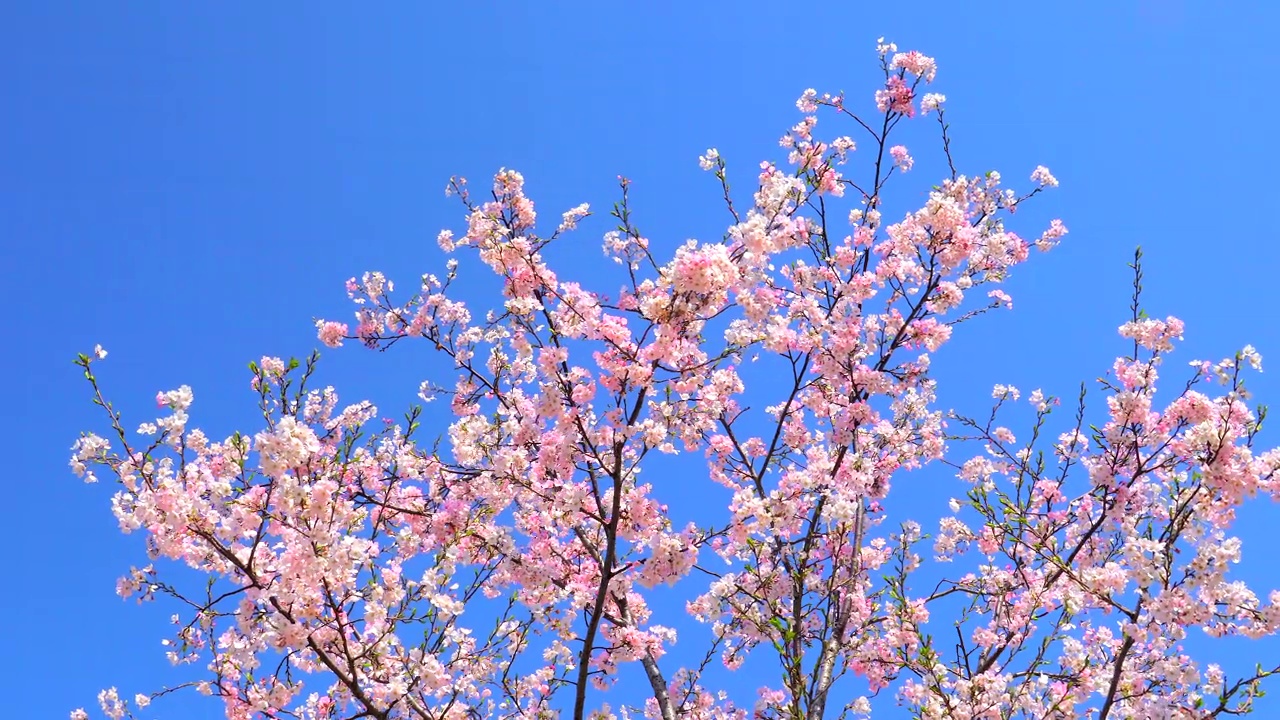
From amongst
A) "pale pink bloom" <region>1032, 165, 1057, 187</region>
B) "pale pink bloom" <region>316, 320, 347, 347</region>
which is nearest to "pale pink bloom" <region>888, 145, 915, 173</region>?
"pale pink bloom" <region>1032, 165, 1057, 187</region>

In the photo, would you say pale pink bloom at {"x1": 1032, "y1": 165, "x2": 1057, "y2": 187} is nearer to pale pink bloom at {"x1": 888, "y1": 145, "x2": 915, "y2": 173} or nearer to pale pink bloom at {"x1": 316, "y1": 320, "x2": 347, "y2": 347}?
pale pink bloom at {"x1": 888, "y1": 145, "x2": 915, "y2": 173}

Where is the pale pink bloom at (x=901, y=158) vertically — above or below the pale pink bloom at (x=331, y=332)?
above

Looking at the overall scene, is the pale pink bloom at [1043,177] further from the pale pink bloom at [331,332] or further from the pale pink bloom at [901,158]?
the pale pink bloom at [331,332]

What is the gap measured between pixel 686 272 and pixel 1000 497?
9.33ft

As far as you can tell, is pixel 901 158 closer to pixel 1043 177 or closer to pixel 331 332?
pixel 1043 177

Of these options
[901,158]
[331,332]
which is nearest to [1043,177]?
[901,158]

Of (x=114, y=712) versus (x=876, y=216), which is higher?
(x=876, y=216)

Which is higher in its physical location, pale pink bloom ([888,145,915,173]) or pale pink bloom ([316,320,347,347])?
pale pink bloom ([888,145,915,173])

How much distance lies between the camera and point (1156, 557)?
553cm

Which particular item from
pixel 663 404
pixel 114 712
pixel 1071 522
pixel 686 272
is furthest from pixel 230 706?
pixel 1071 522

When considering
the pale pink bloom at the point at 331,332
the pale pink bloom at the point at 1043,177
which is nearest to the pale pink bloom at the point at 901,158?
A: the pale pink bloom at the point at 1043,177

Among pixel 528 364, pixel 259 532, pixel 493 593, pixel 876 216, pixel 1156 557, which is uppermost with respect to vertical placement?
pixel 876 216

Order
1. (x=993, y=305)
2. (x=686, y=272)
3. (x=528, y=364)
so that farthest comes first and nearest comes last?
(x=993, y=305), (x=528, y=364), (x=686, y=272)

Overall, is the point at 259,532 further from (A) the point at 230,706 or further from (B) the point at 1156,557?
(B) the point at 1156,557
